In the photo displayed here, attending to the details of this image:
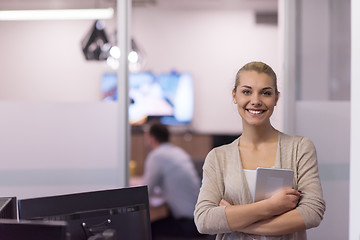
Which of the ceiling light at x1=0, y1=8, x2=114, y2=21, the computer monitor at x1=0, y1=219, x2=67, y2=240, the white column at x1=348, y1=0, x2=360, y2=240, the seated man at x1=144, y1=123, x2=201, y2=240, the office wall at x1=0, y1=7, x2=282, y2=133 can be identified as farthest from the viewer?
the office wall at x1=0, y1=7, x2=282, y2=133

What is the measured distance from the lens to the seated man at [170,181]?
4258mm

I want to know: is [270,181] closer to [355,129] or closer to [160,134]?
[355,129]

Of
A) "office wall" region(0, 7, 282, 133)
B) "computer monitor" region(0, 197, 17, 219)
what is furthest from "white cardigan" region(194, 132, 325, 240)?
"office wall" region(0, 7, 282, 133)

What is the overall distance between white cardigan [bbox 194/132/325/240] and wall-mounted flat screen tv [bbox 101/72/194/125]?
5361mm

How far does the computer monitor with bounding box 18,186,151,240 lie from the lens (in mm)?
1356

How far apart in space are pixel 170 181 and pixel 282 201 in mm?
2765

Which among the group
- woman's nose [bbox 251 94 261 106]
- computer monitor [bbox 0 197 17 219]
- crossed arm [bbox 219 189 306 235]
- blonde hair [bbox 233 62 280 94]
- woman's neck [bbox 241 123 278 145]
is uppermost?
blonde hair [bbox 233 62 280 94]

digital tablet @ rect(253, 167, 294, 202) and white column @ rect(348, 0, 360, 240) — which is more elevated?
white column @ rect(348, 0, 360, 240)

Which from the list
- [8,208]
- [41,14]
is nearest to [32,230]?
[8,208]

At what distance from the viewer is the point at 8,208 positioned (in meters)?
1.52

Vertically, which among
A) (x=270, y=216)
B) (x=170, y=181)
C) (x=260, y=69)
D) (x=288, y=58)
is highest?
(x=288, y=58)

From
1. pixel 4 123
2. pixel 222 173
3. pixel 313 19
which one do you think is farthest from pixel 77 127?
pixel 313 19

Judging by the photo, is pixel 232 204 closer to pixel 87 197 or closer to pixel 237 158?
pixel 237 158

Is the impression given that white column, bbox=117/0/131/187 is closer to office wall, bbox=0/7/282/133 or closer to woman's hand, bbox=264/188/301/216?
woman's hand, bbox=264/188/301/216
